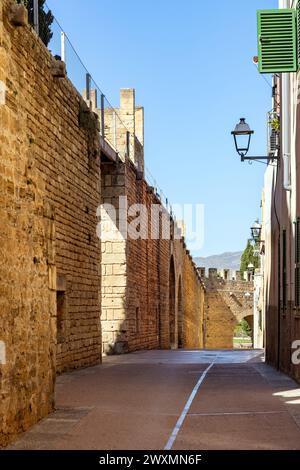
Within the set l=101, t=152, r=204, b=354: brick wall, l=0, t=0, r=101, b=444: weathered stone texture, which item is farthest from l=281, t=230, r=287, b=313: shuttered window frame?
l=101, t=152, r=204, b=354: brick wall

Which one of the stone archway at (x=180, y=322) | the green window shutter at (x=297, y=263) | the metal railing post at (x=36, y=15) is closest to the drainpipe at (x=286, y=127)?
the green window shutter at (x=297, y=263)

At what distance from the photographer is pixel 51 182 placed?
1430 cm

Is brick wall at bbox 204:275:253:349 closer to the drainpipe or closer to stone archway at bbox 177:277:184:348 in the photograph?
stone archway at bbox 177:277:184:348

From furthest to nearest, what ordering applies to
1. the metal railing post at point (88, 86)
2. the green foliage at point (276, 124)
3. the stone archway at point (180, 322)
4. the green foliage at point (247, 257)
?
the green foliage at point (247, 257), the stone archway at point (180, 322), the metal railing post at point (88, 86), the green foliage at point (276, 124)

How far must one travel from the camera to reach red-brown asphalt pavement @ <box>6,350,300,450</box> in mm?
7617

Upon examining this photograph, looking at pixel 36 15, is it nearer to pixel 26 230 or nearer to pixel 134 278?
pixel 26 230

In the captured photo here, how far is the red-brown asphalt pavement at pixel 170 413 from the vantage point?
762cm

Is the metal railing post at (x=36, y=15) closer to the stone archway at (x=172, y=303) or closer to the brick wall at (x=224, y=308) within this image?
the stone archway at (x=172, y=303)

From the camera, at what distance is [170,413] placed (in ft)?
31.2

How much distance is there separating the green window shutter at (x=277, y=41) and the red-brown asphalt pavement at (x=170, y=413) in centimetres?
523

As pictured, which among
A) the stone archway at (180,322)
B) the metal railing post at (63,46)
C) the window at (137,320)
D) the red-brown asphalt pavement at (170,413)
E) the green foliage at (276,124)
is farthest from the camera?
the stone archway at (180,322)
